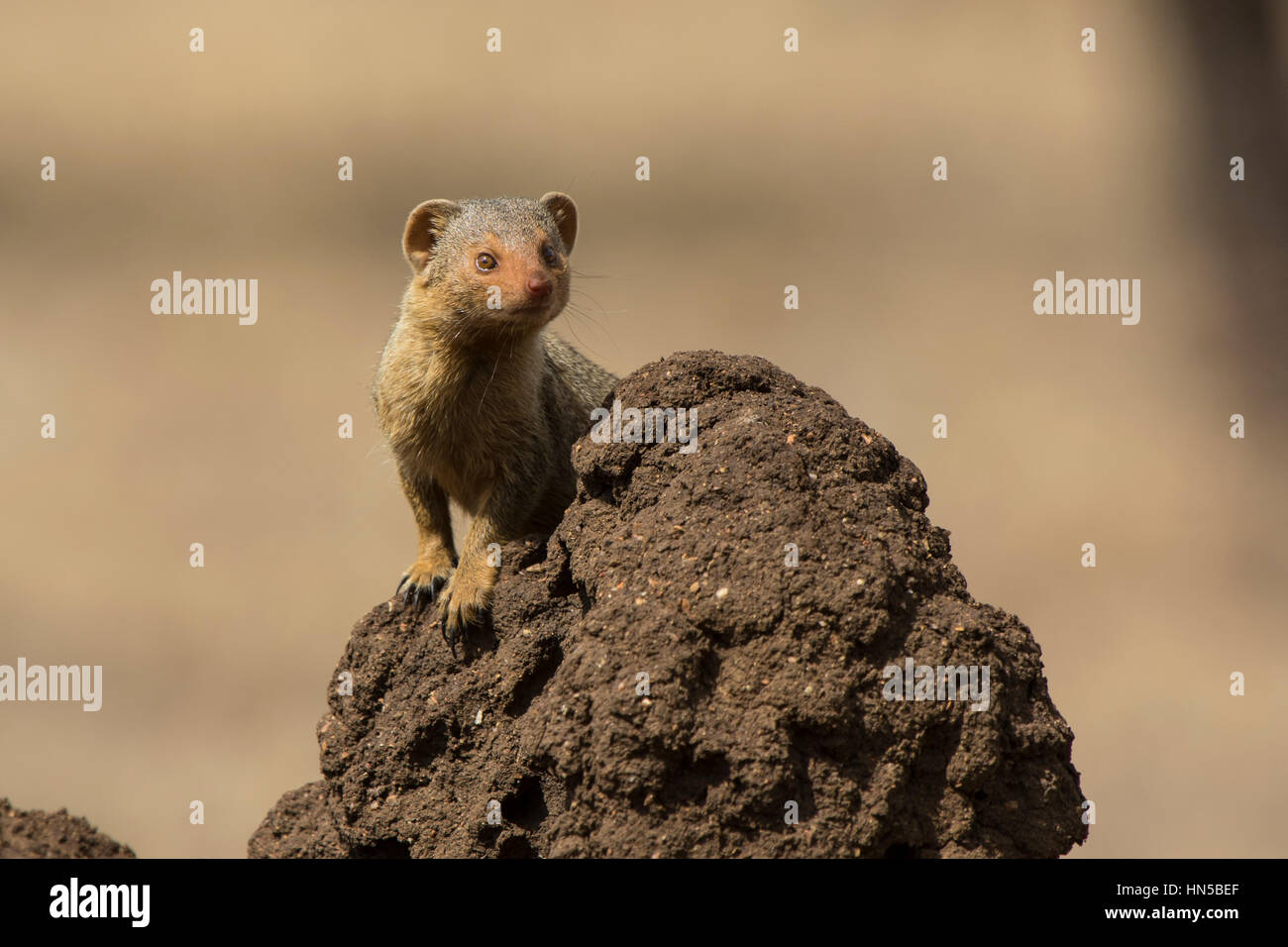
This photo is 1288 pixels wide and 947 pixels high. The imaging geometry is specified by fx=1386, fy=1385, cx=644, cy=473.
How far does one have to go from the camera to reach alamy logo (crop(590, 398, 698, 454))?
6.41 meters

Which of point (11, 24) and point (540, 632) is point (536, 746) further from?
point (11, 24)

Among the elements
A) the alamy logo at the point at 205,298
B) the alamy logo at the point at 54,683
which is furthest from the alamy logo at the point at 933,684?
the alamy logo at the point at 205,298

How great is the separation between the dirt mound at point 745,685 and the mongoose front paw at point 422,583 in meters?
1.02

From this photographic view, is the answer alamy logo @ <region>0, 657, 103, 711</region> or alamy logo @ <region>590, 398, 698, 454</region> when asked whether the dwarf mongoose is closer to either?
alamy logo @ <region>590, 398, 698, 454</region>

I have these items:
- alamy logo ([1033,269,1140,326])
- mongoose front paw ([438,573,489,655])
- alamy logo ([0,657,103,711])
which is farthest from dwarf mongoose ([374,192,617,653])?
alamy logo ([1033,269,1140,326])

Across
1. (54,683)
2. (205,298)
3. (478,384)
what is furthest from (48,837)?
(205,298)

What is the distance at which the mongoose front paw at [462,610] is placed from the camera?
273 inches

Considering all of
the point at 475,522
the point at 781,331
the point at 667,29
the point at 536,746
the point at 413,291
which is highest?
the point at 667,29

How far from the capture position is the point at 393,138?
19.9 meters

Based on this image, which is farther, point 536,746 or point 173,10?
point 173,10

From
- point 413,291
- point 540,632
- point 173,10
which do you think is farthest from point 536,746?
point 173,10

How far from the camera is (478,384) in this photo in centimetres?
801

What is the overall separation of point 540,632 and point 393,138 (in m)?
14.8

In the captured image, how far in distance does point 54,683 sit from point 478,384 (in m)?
13.3
